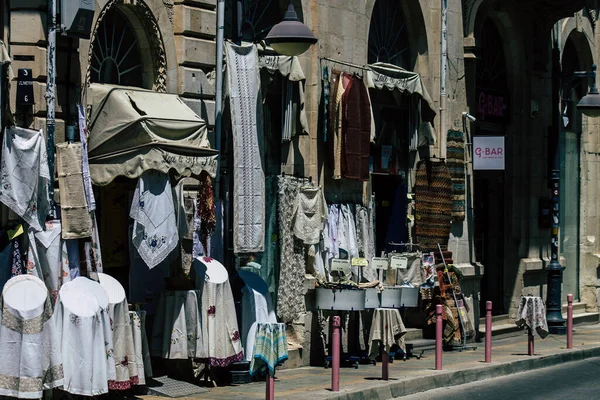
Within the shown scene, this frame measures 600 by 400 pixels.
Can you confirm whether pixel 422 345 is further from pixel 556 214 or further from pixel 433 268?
pixel 556 214

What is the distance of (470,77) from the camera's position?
→ 24.0 meters

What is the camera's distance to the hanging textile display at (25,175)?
13.2 meters

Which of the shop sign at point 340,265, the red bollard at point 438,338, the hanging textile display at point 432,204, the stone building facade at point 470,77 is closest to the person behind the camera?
the stone building facade at point 470,77

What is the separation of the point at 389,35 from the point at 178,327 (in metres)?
8.51

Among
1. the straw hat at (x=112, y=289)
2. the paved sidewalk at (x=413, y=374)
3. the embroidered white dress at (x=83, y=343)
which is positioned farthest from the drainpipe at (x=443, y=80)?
the embroidered white dress at (x=83, y=343)

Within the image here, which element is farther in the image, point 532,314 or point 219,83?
point 532,314

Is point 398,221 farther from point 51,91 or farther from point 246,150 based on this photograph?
point 51,91

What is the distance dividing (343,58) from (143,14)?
188 inches

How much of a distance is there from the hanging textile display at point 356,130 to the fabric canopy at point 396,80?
433 mm

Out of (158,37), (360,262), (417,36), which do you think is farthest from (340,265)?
(417,36)

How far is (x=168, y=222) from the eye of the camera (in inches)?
586

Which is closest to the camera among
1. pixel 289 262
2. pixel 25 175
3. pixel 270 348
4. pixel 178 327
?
pixel 25 175

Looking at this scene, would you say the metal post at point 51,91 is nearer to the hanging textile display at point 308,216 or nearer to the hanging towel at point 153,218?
the hanging towel at point 153,218

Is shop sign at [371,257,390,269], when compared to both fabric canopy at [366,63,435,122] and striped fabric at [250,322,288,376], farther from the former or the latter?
striped fabric at [250,322,288,376]
